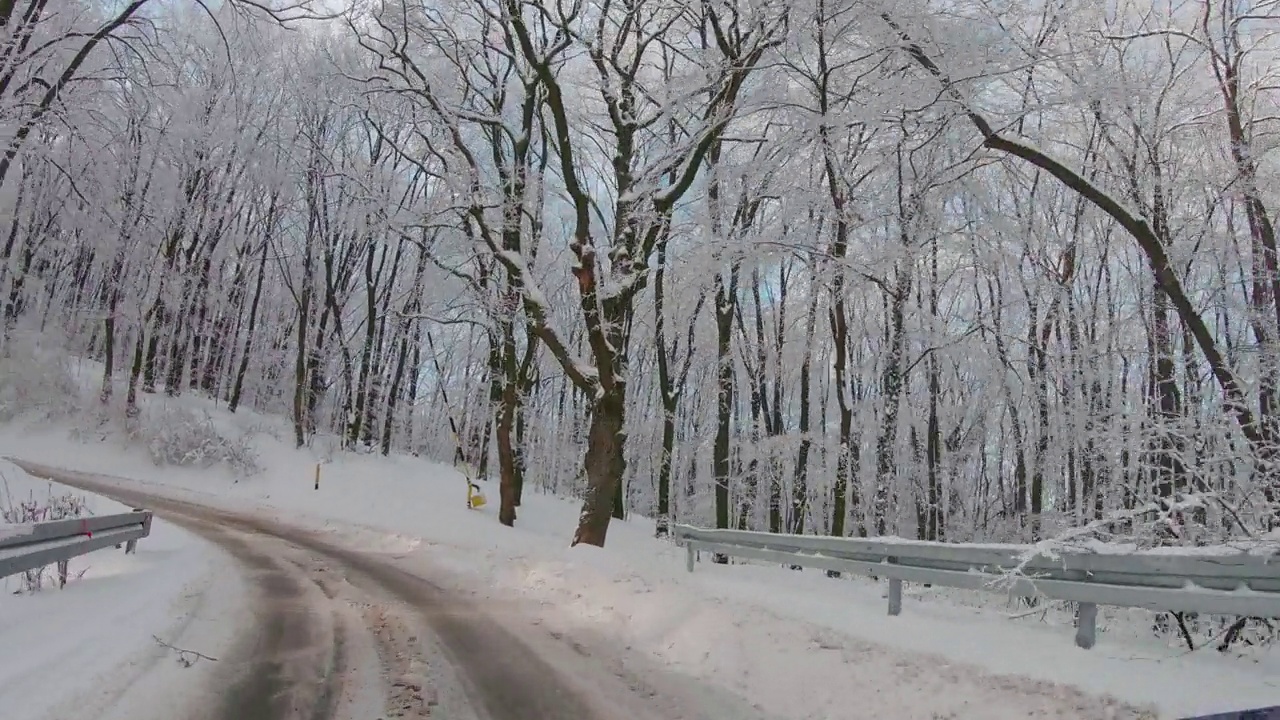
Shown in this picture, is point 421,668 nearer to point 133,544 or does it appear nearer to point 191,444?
point 133,544

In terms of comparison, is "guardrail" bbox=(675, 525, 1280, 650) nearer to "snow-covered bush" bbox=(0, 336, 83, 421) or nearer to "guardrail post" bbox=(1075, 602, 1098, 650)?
"guardrail post" bbox=(1075, 602, 1098, 650)

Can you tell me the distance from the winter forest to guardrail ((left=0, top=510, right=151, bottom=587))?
397 cm

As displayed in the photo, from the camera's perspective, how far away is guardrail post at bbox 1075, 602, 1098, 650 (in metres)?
5.93

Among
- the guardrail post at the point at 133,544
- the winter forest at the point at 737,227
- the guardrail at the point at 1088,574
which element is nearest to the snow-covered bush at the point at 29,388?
the winter forest at the point at 737,227

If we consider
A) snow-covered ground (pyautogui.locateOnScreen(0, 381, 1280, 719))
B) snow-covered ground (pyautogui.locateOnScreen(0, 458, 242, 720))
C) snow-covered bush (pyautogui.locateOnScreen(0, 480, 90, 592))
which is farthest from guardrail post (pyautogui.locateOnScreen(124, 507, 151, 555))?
snow-covered ground (pyautogui.locateOnScreen(0, 381, 1280, 719))

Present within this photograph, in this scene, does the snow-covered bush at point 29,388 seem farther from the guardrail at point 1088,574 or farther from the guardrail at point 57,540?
the guardrail at point 1088,574

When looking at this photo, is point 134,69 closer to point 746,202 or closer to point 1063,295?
point 746,202

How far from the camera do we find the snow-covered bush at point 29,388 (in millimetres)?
27750

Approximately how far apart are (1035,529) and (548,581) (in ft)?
63.0

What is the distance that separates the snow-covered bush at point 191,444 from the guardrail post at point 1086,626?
26.8m

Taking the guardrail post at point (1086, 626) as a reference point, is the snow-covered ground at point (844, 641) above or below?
below

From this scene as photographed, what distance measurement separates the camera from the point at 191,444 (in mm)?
27109

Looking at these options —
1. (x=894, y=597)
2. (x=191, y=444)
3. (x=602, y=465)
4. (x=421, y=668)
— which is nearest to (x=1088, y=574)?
(x=894, y=597)

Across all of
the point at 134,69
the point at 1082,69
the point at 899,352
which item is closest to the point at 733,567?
the point at 899,352
